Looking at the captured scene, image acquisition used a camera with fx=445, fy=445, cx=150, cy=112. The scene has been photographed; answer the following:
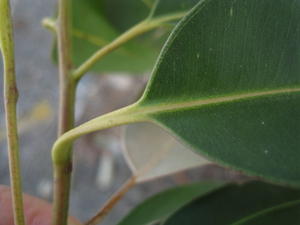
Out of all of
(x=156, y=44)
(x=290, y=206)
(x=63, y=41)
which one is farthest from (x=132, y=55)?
(x=290, y=206)

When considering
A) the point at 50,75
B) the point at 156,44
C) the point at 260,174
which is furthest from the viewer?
the point at 50,75

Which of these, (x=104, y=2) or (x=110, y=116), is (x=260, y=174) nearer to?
(x=110, y=116)

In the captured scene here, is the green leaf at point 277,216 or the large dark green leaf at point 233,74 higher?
the large dark green leaf at point 233,74

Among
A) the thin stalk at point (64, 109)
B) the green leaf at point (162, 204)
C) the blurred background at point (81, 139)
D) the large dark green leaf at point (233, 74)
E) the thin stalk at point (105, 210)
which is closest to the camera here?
the large dark green leaf at point (233, 74)

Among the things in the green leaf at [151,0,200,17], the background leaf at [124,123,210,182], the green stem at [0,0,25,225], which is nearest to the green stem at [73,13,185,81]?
the green leaf at [151,0,200,17]

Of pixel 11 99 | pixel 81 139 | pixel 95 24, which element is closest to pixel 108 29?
pixel 95 24

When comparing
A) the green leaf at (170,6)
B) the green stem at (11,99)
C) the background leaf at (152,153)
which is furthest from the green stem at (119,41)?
the background leaf at (152,153)

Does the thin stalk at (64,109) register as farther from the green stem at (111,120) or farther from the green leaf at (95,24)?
the green leaf at (95,24)
